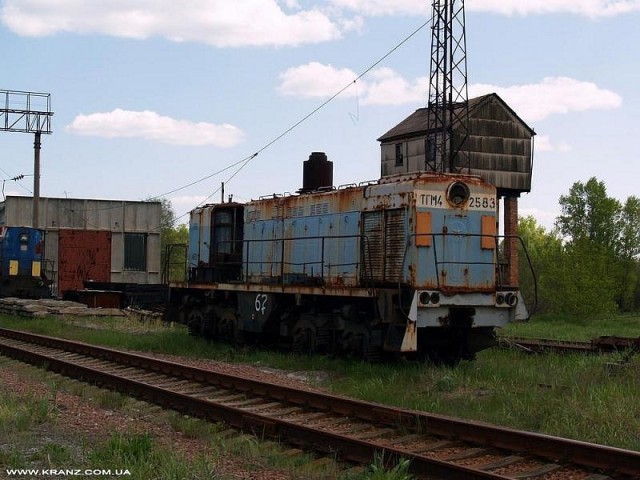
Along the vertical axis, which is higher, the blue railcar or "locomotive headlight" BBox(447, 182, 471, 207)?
"locomotive headlight" BBox(447, 182, 471, 207)

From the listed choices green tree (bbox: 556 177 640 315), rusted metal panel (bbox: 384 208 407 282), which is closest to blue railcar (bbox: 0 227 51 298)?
rusted metal panel (bbox: 384 208 407 282)

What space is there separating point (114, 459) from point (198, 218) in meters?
12.3

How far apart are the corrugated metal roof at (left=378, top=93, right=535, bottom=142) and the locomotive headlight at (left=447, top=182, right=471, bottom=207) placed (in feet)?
76.7

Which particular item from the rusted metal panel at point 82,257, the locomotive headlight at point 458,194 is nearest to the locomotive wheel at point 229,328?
the locomotive headlight at point 458,194

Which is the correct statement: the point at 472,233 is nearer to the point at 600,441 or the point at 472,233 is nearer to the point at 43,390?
the point at 600,441

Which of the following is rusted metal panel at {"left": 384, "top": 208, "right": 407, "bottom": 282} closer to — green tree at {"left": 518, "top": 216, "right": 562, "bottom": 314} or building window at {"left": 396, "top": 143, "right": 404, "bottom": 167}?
green tree at {"left": 518, "top": 216, "right": 562, "bottom": 314}

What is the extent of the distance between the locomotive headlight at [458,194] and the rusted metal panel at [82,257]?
26.7m

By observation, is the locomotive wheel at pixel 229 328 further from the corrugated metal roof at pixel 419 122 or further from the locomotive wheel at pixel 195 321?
the corrugated metal roof at pixel 419 122

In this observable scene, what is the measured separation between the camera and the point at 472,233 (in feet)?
42.9

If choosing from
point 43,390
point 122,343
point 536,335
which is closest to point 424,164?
point 536,335

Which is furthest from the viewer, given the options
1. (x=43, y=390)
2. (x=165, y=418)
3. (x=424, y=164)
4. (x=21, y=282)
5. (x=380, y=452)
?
(x=424, y=164)

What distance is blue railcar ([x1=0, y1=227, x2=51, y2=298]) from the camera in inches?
1142

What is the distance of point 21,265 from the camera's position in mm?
29328

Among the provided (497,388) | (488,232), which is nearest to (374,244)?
(488,232)
